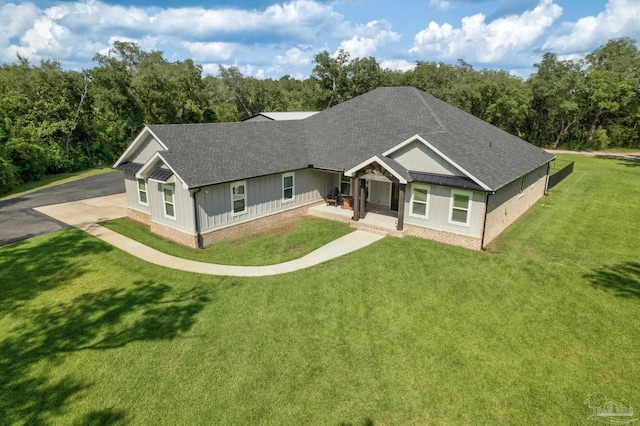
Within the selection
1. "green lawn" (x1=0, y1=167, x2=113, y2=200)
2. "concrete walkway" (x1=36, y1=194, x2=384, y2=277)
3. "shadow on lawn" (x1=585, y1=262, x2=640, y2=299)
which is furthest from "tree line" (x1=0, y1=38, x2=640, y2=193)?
"shadow on lawn" (x1=585, y1=262, x2=640, y2=299)

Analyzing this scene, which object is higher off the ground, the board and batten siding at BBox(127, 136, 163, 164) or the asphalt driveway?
the board and batten siding at BBox(127, 136, 163, 164)

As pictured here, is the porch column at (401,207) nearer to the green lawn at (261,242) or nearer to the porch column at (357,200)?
the porch column at (357,200)

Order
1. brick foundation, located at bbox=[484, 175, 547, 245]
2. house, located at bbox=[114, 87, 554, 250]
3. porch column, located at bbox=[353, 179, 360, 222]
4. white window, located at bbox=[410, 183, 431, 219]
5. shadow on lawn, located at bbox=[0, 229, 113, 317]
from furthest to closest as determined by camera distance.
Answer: porch column, located at bbox=[353, 179, 360, 222]
white window, located at bbox=[410, 183, 431, 219]
brick foundation, located at bbox=[484, 175, 547, 245]
house, located at bbox=[114, 87, 554, 250]
shadow on lawn, located at bbox=[0, 229, 113, 317]

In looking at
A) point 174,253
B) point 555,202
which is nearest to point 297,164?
point 174,253

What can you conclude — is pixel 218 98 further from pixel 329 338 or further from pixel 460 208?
pixel 329 338

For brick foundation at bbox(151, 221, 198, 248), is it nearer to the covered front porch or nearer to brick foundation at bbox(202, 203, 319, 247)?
brick foundation at bbox(202, 203, 319, 247)

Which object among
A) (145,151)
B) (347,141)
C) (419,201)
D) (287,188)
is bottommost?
(419,201)

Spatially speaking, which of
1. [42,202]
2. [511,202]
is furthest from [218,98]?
[511,202]
